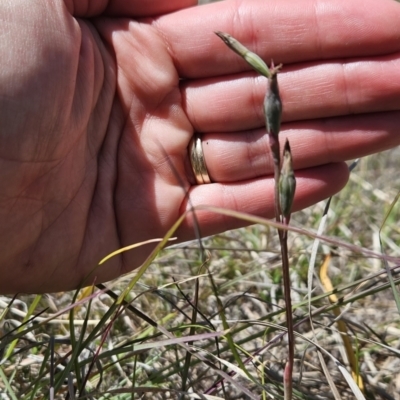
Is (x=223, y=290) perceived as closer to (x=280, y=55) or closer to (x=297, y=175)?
(x=297, y=175)

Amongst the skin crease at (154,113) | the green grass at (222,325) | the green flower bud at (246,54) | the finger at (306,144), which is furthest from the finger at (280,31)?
the green flower bud at (246,54)

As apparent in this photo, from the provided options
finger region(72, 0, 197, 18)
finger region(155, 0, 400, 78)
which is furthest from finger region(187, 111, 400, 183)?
finger region(72, 0, 197, 18)

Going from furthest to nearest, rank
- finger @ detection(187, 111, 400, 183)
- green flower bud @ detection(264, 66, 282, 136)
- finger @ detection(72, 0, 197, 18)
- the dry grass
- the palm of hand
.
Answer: finger @ detection(72, 0, 197, 18) < finger @ detection(187, 111, 400, 183) < the palm of hand < the dry grass < green flower bud @ detection(264, 66, 282, 136)

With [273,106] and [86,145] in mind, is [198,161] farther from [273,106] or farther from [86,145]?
[273,106]

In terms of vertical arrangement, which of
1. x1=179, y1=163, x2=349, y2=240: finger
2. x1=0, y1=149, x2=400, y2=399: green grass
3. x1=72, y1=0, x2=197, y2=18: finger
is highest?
x1=72, y1=0, x2=197, y2=18: finger

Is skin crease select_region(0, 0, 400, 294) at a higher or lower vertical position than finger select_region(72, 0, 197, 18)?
lower

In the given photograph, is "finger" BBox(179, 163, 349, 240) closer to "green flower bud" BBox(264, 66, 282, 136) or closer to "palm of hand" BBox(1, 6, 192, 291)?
"palm of hand" BBox(1, 6, 192, 291)

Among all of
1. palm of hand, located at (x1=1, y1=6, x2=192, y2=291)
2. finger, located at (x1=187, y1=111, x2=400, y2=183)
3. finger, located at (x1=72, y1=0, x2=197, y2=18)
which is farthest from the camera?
finger, located at (x1=72, y1=0, x2=197, y2=18)
